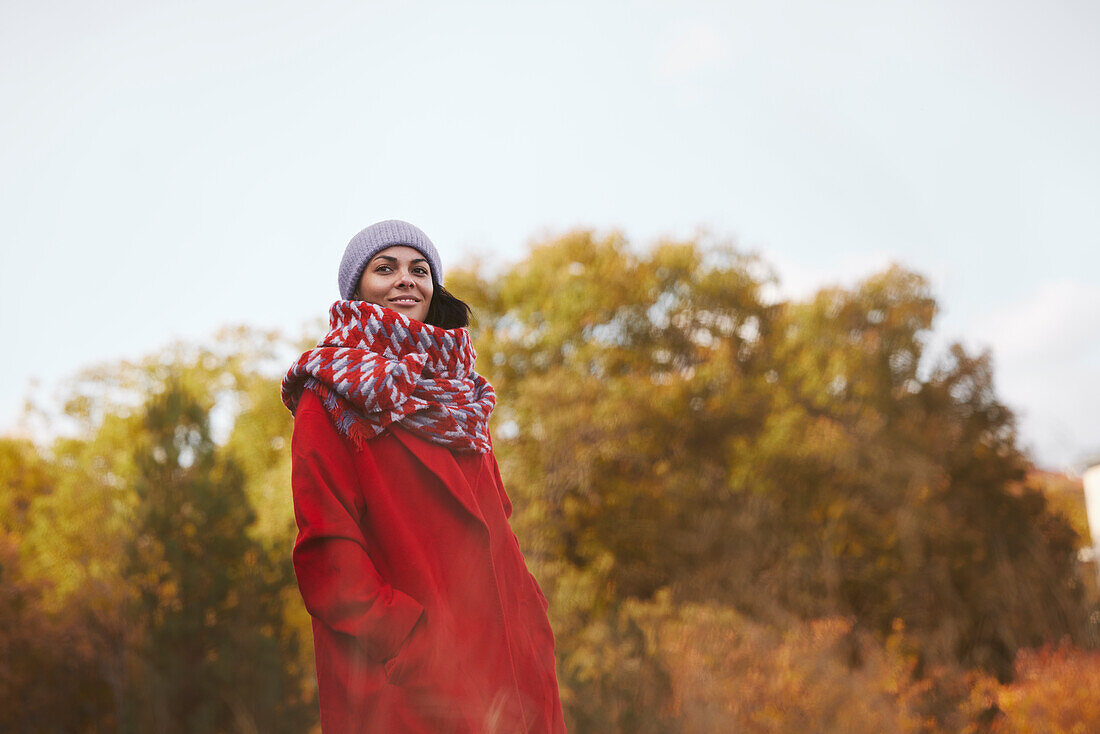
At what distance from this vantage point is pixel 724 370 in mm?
18234

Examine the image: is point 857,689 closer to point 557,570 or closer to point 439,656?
point 439,656

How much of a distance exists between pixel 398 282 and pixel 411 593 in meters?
0.66

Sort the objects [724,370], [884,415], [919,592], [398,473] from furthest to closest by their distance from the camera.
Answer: [724,370]
[884,415]
[919,592]
[398,473]

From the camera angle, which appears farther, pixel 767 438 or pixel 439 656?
pixel 767 438

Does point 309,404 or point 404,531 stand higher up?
point 309,404

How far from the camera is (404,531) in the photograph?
1561mm

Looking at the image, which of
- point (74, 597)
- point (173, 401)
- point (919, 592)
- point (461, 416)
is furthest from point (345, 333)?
point (919, 592)

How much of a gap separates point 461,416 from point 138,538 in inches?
299

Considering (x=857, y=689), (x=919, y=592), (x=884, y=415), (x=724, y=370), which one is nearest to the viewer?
(x=857, y=689)

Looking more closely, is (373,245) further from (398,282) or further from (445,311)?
(445,311)

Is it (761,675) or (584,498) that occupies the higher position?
(584,498)

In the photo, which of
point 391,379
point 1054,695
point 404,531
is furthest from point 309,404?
point 1054,695

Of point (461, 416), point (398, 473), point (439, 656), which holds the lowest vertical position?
point (439, 656)

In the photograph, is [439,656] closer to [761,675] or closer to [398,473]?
[398,473]
